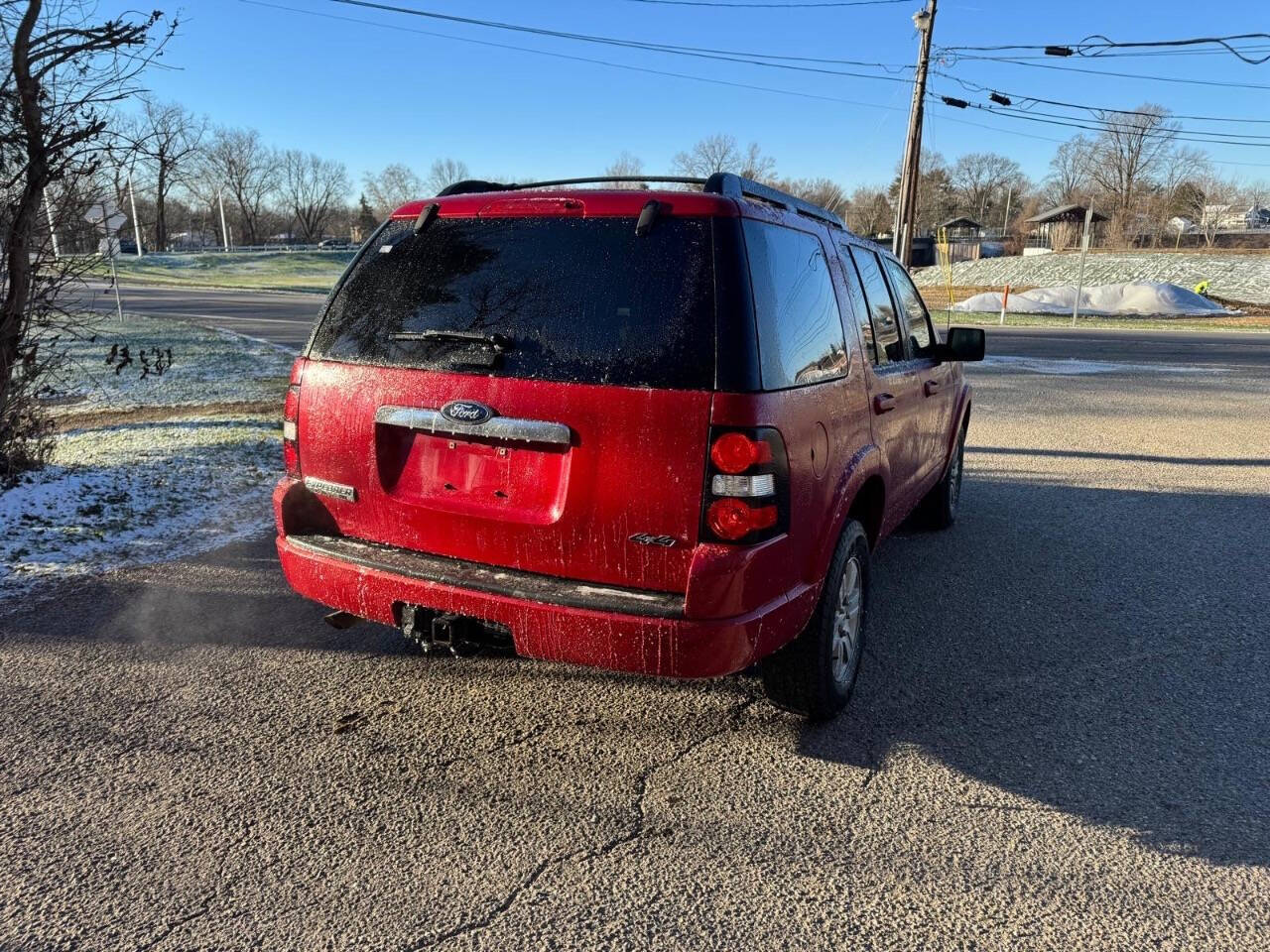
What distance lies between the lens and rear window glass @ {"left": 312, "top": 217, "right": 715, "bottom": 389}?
8.85 feet

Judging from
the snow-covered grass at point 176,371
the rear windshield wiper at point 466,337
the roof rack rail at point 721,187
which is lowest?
the snow-covered grass at point 176,371

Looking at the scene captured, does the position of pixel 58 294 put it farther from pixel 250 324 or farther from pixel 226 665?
pixel 250 324

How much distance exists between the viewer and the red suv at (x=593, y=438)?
2.65 m

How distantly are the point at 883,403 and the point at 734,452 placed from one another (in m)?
1.48

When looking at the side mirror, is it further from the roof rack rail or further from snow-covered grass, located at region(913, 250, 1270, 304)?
snow-covered grass, located at region(913, 250, 1270, 304)

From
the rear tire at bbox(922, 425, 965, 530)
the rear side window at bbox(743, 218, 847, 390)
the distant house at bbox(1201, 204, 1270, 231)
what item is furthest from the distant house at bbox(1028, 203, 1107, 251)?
the rear side window at bbox(743, 218, 847, 390)

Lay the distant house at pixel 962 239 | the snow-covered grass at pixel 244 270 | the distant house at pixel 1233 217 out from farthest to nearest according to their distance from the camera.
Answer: the distant house at pixel 1233 217, the distant house at pixel 962 239, the snow-covered grass at pixel 244 270

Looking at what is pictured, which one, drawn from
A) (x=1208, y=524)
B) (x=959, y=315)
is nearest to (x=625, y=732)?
(x=1208, y=524)

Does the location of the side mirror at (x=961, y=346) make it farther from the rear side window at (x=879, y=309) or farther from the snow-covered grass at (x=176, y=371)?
the snow-covered grass at (x=176, y=371)

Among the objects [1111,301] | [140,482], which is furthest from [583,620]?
[1111,301]

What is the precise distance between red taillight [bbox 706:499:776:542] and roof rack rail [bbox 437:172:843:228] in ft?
3.43

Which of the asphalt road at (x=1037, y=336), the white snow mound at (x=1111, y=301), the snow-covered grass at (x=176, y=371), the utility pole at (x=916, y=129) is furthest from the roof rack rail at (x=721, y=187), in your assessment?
the white snow mound at (x=1111, y=301)

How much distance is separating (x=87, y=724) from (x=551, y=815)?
183cm

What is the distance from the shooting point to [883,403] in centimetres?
383
